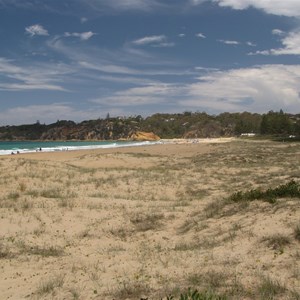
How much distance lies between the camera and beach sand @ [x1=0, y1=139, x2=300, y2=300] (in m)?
6.70

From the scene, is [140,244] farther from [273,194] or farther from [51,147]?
[51,147]

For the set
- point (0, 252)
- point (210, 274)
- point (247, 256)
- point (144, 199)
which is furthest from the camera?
point (144, 199)

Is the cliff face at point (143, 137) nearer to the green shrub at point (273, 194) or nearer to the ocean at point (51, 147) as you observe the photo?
the ocean at point (51, 147)

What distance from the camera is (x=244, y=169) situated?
90.3ft

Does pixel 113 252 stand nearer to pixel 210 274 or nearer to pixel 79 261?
pixel 79 261

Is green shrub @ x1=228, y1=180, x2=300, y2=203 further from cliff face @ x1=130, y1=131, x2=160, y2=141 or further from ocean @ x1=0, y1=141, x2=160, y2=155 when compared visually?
cliff face @ x1=130, y1=131, x2=160, y2=141

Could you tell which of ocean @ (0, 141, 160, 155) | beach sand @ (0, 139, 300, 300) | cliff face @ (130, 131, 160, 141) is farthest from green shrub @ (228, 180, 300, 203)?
cliff face @ (130, 131, 160, 141)

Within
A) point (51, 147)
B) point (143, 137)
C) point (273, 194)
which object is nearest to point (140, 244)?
point (273, 194)

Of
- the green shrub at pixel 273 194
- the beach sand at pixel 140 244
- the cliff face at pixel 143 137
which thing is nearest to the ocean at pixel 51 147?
the cliff face at pixel 143 137

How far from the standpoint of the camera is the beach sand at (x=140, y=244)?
22.0 ft

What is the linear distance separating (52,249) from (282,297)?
605 cm

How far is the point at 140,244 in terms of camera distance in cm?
1051

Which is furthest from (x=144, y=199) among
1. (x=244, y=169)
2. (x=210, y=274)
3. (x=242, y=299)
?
(x=244, y=169)

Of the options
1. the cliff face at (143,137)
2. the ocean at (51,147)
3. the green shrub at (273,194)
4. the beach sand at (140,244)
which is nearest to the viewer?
the beach sand at (140,244)
